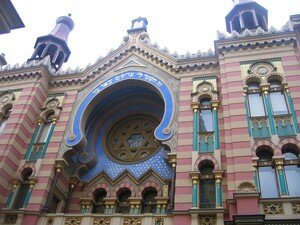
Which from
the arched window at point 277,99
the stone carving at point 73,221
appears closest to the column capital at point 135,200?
the stone carving at point 73,221

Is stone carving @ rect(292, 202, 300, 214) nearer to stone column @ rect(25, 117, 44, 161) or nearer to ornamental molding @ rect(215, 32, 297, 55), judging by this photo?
ornamental molding @ rect(215, 32, 297, 55)

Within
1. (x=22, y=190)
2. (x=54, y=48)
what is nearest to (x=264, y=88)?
(x=22, y=190)

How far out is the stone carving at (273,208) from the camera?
12.1m

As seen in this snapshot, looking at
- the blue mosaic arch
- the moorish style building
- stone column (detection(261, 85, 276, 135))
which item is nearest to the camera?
the moorish style building

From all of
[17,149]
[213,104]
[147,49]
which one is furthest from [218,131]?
[17,149]

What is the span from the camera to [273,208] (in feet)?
40.1

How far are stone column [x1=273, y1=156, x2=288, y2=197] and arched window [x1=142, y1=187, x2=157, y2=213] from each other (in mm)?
5839

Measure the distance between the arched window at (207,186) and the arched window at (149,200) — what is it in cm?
295

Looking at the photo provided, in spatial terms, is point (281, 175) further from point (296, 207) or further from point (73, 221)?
point (73, 221)

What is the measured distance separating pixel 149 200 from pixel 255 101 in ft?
21.8

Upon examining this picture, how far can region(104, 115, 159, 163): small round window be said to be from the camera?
731 inches

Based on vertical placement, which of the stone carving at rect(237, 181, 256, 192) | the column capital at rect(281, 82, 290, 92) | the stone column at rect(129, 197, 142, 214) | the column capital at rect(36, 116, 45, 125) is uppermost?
the column capital at rect(281, 82, 290, 92)

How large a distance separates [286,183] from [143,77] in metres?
9.11

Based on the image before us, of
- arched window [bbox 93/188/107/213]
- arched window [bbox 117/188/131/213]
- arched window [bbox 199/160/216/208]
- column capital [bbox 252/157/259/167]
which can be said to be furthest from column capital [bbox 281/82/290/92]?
arched window [bbox 93/188/107/213]
